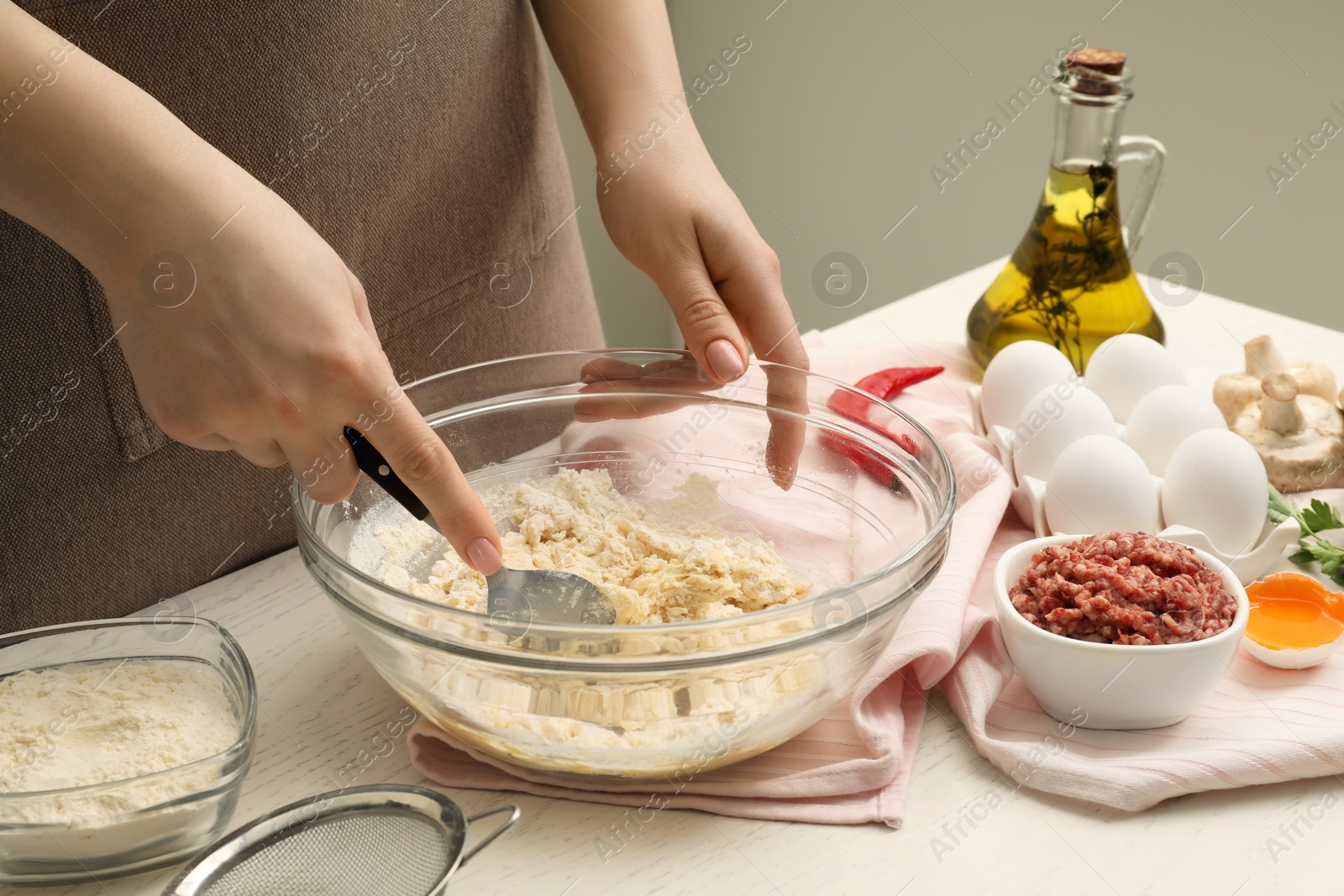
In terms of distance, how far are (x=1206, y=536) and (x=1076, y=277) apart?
455mm

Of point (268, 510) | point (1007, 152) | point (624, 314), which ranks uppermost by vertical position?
point (268, 510)

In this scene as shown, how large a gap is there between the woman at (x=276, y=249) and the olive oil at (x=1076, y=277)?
1.47ft

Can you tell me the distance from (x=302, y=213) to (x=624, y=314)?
245 centimetres

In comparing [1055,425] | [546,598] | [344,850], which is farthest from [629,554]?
[1055,425]

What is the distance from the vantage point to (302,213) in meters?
1.04

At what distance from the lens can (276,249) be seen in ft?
2.20

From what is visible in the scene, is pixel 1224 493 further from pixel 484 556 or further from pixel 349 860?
pixel 349 860

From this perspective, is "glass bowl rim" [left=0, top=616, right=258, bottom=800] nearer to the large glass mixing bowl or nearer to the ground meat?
the large glass mixing bowl

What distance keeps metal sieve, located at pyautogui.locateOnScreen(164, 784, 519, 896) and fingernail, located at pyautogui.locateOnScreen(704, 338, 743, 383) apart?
45 cm

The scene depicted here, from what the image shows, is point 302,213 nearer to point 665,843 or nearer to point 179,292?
point 179,292

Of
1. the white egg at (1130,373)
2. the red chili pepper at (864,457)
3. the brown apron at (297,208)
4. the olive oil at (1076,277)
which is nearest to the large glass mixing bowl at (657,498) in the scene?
the red chili pepper at (864,457)

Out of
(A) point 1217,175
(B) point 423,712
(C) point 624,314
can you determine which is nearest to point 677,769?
(B) point 423,712

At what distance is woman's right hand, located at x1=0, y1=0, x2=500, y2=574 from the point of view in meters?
0.65

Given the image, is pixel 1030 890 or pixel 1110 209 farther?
pixel 1110 209
